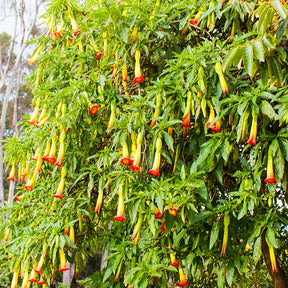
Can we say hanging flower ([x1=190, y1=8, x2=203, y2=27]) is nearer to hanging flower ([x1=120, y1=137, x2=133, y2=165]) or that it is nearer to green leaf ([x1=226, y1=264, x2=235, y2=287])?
hanging flower ([x1=120, y1=137, x2=133, y2=165])

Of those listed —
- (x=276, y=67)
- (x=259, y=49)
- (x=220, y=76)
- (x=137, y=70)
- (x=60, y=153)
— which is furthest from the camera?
(x=137, y=70)

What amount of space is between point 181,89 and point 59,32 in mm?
1414

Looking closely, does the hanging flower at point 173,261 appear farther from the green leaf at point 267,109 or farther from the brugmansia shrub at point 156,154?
the green leaf at point 267,109

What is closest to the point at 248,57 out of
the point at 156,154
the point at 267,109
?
the point at 267,109

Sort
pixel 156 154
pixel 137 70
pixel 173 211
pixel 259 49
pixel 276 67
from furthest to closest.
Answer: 1. pixel 137 70
2. pixel 156 154
3. pixel 173 211
4. pixel 276 67
5. pixel 259 49

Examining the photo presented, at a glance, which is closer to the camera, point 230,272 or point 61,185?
point 230,272

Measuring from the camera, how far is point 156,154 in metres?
2.07

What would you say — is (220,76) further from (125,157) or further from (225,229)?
(225,229)

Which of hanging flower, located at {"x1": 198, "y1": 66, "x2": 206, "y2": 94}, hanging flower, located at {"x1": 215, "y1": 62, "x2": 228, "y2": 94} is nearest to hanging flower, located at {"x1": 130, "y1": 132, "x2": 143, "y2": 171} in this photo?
hanging flower, located at {"x1": 198, "y1": 66, "x2": 206, "y2": 94}

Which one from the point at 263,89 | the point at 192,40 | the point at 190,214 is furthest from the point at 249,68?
the point at 192,40

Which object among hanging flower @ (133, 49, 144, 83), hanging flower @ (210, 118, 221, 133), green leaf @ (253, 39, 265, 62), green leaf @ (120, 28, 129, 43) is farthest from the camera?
hanging flower @ (133, 49, 144, 83)

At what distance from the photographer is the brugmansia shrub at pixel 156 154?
1940mm

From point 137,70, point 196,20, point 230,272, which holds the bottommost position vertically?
point 230,272

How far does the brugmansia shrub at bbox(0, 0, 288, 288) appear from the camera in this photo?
1940 mm
